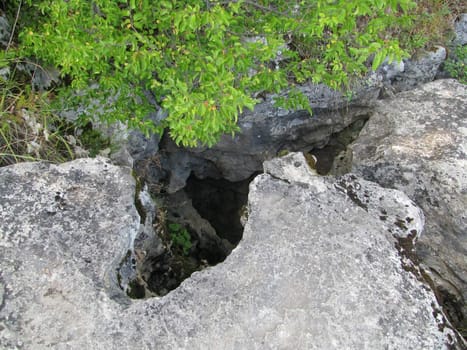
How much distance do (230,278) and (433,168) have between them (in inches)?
113

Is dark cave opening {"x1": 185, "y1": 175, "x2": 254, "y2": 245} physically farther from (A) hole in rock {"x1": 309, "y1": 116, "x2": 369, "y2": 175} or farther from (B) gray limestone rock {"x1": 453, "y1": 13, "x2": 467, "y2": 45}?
(B) gray limestone rock {"x1": 453, "y1": 13, "x2": 467, "y2": 45}

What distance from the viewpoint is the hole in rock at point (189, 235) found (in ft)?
15.4

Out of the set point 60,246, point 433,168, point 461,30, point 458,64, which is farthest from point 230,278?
point 461,30

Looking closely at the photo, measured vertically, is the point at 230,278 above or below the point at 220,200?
above

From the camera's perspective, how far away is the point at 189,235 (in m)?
6.91

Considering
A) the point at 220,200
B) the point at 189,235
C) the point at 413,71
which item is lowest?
the point at 189,235

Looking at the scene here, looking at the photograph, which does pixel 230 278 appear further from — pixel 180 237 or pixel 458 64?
pixel 458 64

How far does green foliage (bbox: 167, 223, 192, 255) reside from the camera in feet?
21.3

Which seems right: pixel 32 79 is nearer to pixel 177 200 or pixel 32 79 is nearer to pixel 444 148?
pixel 177 200

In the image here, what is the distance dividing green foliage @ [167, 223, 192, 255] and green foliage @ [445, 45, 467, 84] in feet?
18.1

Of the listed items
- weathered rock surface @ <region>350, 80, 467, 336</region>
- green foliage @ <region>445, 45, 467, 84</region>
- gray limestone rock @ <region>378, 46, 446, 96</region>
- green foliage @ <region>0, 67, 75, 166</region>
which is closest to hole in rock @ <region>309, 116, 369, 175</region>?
gray limestone rock @ <region>378, 46, 446, 96</region>

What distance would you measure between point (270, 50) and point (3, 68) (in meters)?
3.24

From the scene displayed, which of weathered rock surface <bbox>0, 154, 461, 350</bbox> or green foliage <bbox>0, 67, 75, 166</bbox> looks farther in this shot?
green foliage <bbox>0, 67, 75, 166</bbox>

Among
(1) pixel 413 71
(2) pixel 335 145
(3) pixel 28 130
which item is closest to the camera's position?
(3) pixel 28 130
